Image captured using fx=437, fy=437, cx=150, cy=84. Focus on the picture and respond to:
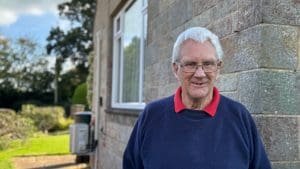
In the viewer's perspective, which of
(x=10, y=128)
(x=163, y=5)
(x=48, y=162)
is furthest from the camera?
(x=10, y=128)

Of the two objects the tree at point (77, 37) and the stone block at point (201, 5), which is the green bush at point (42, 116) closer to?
the stone block at point (201, 5)

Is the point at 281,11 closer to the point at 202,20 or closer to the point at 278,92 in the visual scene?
the point at 278,92

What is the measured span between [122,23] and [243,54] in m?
4.92

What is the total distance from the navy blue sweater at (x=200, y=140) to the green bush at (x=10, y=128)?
852 cm

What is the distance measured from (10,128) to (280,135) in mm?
9790

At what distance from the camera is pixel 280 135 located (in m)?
2.51

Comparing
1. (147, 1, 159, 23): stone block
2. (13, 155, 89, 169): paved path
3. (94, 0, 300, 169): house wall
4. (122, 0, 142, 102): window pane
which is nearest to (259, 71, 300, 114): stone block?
(94, 0, 300, 169): house wall

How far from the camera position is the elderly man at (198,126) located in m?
1.95

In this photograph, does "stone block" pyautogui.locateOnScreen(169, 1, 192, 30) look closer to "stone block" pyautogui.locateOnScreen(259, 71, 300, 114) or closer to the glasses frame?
"stone block" pyautogui.locateOnScreen(259, 71, 300, 114)

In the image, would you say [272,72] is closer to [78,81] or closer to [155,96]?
[155,96]

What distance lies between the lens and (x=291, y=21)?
254 centimetres

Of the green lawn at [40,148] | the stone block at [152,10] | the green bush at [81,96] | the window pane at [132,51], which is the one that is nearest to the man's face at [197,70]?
the stone block at [152,10]

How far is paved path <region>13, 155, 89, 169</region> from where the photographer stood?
9405mm

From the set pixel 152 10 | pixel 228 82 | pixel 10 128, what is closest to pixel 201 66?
pixel 228 82
